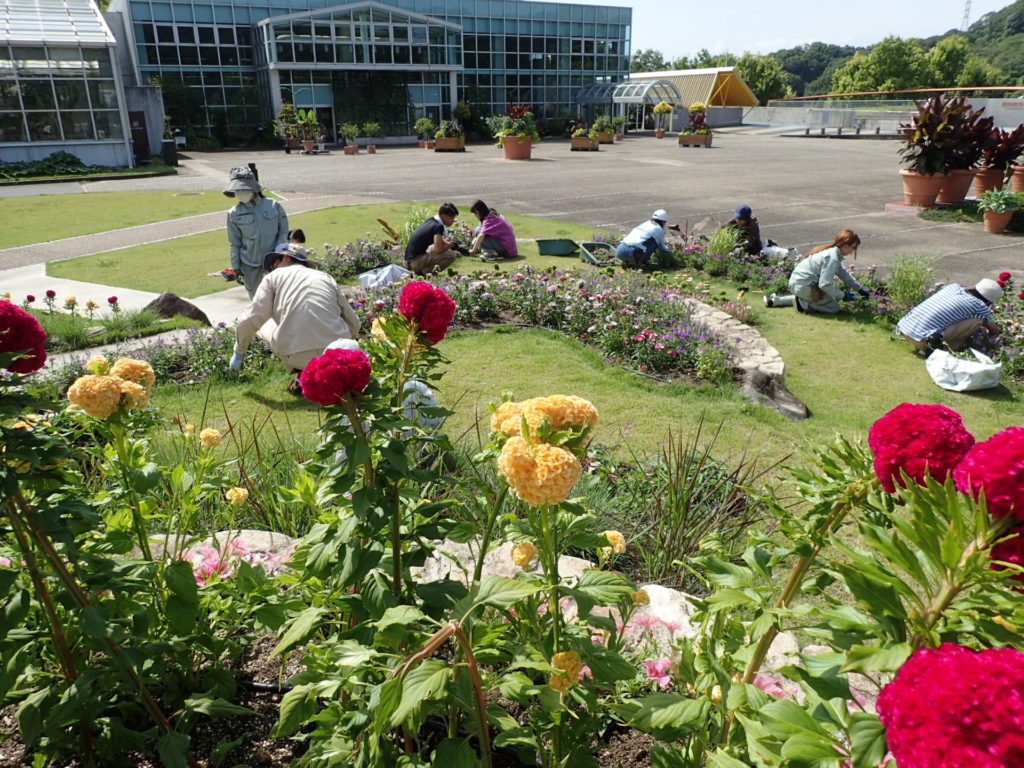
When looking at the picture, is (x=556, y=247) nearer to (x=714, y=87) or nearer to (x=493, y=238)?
(x=493, y=238)

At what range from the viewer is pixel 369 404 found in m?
1.55

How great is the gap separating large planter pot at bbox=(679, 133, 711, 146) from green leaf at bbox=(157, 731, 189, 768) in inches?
1363

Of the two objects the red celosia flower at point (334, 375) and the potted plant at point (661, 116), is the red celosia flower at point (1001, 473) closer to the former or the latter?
the red celosia flower at point (334, 375)

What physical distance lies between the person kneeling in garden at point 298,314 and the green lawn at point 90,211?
8919 millimetres

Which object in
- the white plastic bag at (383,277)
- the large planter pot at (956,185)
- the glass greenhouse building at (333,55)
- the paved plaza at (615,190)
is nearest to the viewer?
the white plastic bag at (383,277)

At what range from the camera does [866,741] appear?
36.0 inches

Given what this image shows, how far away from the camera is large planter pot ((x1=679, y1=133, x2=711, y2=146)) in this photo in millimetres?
32750

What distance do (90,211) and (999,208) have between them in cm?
1792

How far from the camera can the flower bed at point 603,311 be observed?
21.0 feet

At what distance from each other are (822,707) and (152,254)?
11.9m

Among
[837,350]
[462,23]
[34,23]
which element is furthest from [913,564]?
[462,23]

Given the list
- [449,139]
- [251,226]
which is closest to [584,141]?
[449,139]

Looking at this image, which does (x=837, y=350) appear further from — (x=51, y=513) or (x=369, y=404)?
(x=51, y=513)

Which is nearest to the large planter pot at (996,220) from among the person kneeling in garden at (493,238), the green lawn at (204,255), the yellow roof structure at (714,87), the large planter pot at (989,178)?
the large planter pot at (989,178)
